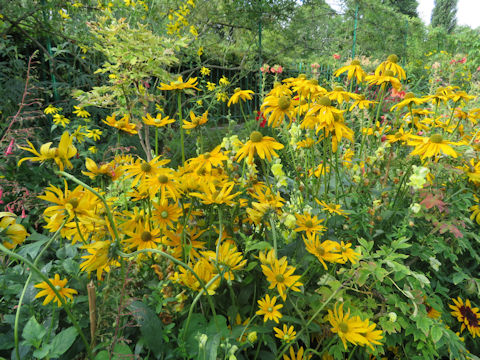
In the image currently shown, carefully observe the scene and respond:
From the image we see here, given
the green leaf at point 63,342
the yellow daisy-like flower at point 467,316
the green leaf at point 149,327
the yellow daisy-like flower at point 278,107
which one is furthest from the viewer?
the yellow daisy-like flower at point 467,316

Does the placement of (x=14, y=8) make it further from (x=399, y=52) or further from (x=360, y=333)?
(x=399, y=52)

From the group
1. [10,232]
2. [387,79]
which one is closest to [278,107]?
[387,79]

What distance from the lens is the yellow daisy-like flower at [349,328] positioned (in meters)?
0.90

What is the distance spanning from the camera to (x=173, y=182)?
93 cm

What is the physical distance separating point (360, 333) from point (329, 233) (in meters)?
0.42

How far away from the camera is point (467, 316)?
55.1 inches

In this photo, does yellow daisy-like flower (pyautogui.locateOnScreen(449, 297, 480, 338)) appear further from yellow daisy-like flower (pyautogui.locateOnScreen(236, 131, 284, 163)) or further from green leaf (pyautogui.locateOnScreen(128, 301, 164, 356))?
green leaf (pyautogui.locateOnScreen(128, 301, 164, 356))

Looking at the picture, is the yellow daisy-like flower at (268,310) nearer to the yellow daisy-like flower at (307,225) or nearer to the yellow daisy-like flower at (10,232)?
the yellow daisy-like flower at (307,225)

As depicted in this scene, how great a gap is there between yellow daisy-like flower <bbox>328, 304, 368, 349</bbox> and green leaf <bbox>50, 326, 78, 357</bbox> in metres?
0.69

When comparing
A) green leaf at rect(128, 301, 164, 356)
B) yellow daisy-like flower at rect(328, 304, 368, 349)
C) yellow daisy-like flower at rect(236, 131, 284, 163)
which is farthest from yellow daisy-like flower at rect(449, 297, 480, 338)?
green leaf at rect(128, 301, 164, 356)

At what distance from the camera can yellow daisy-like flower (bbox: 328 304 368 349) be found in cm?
90

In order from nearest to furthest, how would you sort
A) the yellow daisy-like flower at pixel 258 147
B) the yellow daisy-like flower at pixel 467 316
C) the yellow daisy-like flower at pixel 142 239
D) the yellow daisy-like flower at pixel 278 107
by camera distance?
the yellow daisy-like flower at pixel 142 239 < the yellow daisy-like flower at pixel 258 147 < the yellow daisy-like flower at pixel 278 107 < the yellow daisy-like flower at pixel 467 316

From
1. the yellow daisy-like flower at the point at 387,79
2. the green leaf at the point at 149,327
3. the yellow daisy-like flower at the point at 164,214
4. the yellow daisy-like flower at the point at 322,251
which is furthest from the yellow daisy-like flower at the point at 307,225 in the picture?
the yellow daisy-like flower at the point at 387,79

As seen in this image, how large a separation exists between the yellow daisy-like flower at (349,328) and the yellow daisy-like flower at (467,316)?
74 centimetres
